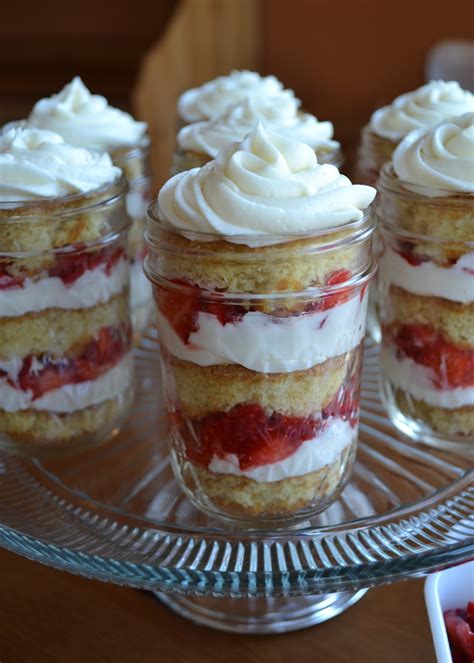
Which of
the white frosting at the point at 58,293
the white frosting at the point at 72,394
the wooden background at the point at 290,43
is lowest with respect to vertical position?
the wooden background at the point at 290,43

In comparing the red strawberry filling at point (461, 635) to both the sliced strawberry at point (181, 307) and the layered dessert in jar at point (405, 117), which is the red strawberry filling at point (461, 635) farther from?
the layered dessert in jar at point (405, 117)

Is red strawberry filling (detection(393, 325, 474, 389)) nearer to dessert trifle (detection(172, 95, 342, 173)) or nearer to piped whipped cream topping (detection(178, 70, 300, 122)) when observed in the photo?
dessert trifle (detection(172, 95, 342, 173))

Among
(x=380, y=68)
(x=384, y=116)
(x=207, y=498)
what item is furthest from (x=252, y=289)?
(x=380, y=68)

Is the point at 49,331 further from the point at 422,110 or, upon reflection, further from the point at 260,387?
the point at 422,110

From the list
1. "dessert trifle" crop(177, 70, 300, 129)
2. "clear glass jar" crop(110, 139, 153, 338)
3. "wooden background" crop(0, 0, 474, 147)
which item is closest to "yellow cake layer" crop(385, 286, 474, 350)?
"clear glass jar" crop(110, 139, 153, 338)

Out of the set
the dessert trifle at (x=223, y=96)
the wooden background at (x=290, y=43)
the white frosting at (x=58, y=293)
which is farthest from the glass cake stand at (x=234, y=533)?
the wooden background at (x=290, y=43)

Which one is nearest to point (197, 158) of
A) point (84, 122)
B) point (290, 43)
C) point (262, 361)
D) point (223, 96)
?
point (84, 122)
